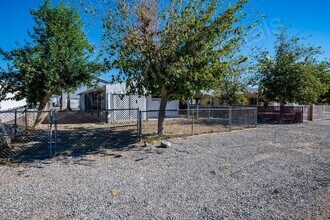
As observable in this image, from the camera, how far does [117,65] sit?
9.45 meters

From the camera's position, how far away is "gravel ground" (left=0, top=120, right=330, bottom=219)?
380cm

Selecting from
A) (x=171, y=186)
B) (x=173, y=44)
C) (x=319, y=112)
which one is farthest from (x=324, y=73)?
(x=171, y=186)

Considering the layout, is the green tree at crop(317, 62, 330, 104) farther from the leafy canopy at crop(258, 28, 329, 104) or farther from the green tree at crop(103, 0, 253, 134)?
the green tree at crop(103, 0, 253, 134)

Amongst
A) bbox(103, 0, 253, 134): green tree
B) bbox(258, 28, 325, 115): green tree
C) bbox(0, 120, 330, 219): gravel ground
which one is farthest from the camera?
bbox(258, 28, 325, 115): green tree

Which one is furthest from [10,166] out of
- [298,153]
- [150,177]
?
[298,153]

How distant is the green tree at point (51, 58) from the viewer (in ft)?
34.8

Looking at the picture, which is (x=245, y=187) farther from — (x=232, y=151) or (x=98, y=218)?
(x=232, y=151)

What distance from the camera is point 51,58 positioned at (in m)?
10.8

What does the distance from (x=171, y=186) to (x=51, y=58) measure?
8.43 meters

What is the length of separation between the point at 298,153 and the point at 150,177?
502 centimetres

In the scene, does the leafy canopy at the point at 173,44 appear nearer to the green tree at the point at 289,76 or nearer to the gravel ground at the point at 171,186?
the gravel ground at the point at 171,186

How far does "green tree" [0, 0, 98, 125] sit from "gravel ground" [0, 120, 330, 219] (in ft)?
16.9

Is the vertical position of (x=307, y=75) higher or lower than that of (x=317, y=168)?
higher

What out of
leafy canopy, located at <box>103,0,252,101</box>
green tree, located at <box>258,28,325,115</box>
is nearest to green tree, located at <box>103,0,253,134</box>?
leafy canopy, located at <box>103,0,252,101</box>
